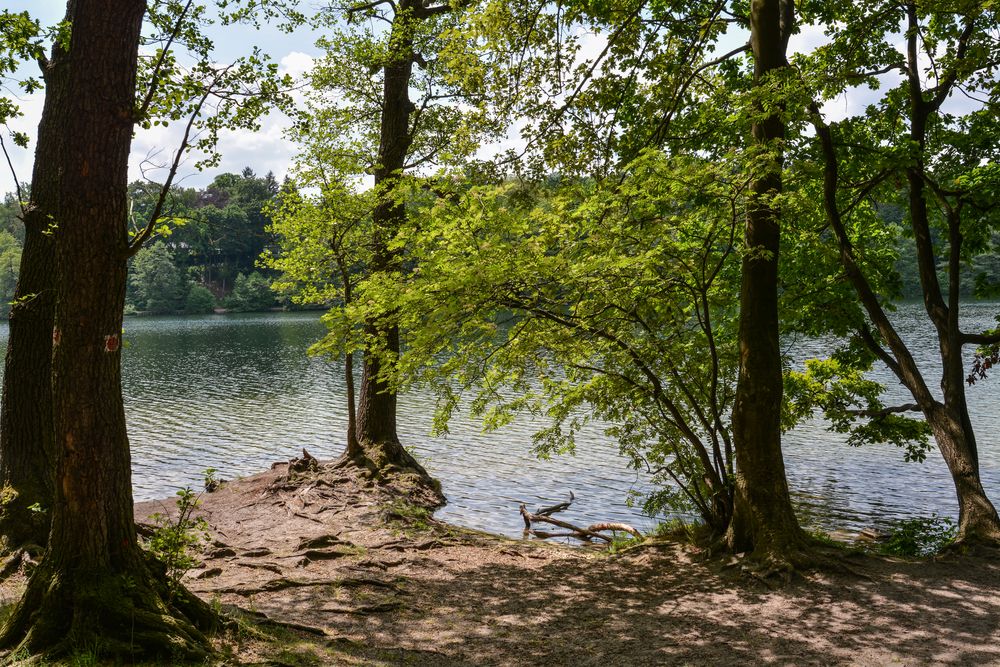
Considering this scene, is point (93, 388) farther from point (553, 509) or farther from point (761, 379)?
point (553, 509)

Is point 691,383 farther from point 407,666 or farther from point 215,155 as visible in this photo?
point 215,155

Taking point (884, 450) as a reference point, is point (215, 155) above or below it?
above

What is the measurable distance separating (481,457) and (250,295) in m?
89.8

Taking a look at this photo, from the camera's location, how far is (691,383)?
10719 mm

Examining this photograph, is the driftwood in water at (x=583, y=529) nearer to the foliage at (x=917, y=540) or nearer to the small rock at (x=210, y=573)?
the foliage at (x=917, y=540)

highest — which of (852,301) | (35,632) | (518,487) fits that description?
(852,301)

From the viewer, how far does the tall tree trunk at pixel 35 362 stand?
27.0 ft

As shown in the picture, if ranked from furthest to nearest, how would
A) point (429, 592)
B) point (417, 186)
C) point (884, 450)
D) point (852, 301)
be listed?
point (884, 450)
point (852, 301)
point (417, 186)
point (429, 592)

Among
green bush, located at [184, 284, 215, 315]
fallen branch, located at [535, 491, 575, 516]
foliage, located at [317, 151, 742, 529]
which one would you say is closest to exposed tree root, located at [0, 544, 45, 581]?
foliage, located at [317, 151, 742, 529]

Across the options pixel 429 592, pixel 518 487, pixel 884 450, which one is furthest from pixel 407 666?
pixel 884 450

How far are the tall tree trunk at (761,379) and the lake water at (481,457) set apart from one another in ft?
16.1

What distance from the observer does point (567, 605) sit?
8.62m

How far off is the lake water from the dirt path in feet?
10.8

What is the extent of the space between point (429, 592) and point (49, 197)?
6.27 m
